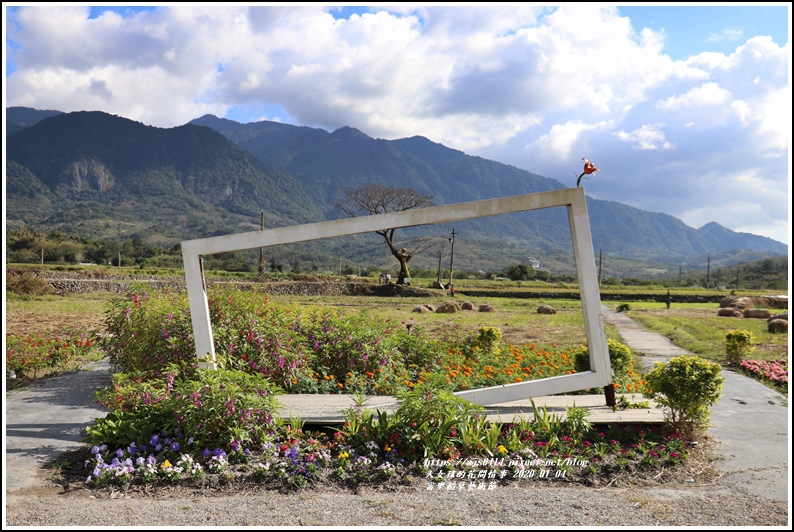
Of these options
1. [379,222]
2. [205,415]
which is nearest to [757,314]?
[379,222]

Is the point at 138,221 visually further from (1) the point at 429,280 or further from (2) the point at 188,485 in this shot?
(2) the point at 188,485

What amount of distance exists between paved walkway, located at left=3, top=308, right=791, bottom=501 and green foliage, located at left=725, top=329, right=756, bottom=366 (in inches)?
48.0

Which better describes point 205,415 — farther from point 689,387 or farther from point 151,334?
point 689,387

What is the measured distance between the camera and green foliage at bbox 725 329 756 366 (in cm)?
824

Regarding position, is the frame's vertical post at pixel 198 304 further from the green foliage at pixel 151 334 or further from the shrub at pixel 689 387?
the shrub at pixel 689 387

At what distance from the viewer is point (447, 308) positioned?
1182 cm

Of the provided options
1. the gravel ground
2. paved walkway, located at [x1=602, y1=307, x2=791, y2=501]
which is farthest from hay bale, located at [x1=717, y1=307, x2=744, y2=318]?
the gravel ground

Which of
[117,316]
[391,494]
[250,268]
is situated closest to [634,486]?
[391,494]

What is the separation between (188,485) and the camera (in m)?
3.39

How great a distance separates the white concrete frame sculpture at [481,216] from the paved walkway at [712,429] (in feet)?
3.76

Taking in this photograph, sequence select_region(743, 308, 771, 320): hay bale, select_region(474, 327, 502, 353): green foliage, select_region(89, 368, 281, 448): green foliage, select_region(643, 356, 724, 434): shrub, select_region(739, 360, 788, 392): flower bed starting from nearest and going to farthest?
select_region(89, 368, 281, 448): green foliage → select_region(643, 356, 724, 434): shrub → select_region(739, 360, 788, 392): flower bed → select_region(474, 327, 502, 353): green foliage → select_region(743, 308, 771, 320): hay bale

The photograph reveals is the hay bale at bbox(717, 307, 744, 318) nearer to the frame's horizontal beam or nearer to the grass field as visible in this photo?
the grass field

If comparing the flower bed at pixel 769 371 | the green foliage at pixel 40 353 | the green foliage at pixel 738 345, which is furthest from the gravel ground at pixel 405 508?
the green foliage at pixel 738 345

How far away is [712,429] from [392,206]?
18620mm
